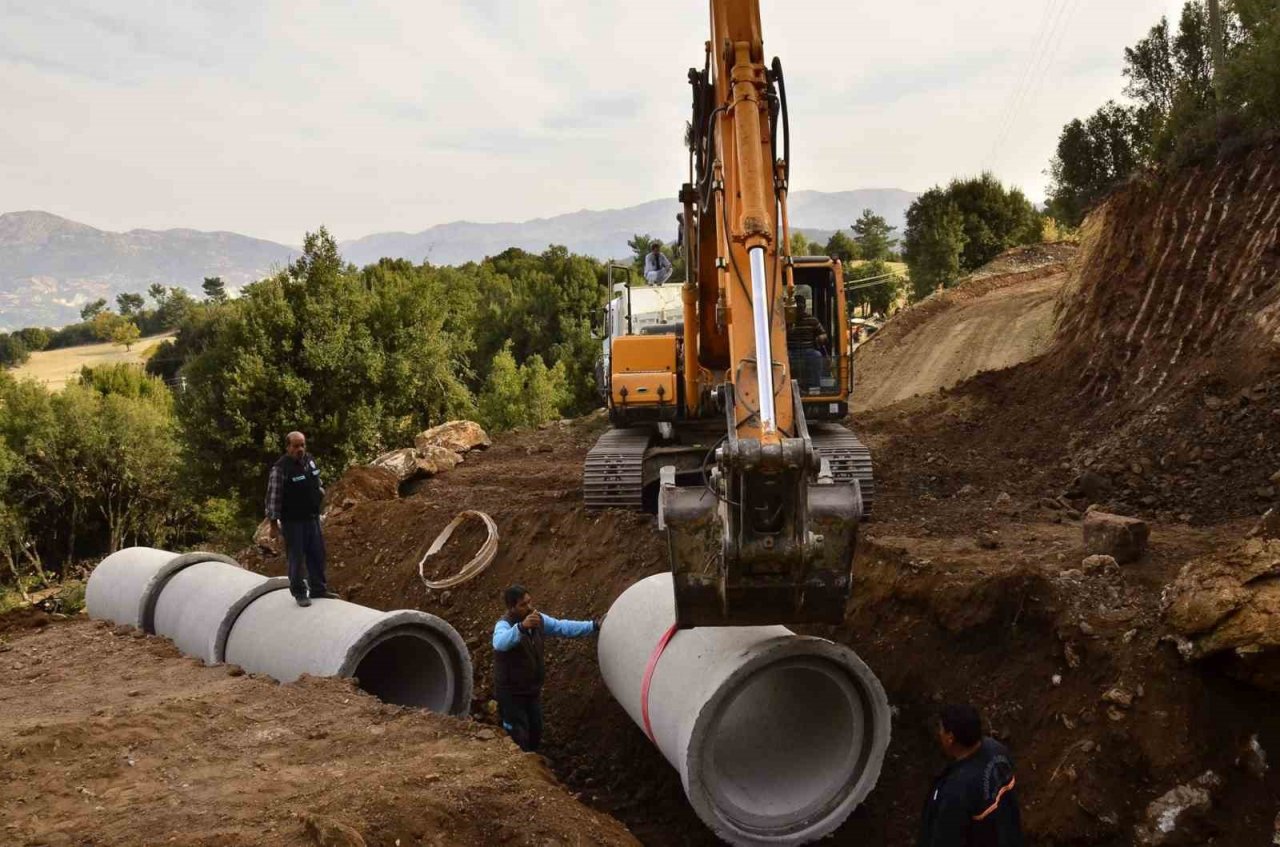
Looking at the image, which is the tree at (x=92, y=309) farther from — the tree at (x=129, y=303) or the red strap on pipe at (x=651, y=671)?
the red strap on pipe at (x=651, y=671)

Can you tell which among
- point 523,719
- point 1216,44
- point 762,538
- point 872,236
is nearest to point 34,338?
point 872,236

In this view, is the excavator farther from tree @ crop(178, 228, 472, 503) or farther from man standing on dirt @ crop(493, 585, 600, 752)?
tree @ crop(178, 228, 472, 503)

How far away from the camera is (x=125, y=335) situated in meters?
101

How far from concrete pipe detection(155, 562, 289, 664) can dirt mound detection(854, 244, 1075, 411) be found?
17481 mm

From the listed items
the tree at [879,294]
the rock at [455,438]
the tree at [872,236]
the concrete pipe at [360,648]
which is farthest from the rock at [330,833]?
the tree at [872,236]

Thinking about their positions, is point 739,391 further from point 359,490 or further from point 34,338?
point 34,338

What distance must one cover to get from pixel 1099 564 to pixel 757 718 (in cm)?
264

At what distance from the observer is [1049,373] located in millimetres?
17594

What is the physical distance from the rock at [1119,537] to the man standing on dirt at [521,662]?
3.83m

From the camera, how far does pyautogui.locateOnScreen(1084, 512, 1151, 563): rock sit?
7.30m

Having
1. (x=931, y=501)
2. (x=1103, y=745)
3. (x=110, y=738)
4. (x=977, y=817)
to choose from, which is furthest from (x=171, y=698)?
(x=931, y=501)

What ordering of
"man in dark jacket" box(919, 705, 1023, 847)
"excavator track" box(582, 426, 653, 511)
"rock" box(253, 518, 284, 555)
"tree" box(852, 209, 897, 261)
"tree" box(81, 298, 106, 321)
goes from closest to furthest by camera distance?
"man in dark jacket" box(919, 705, 1023, 847)
"excavator track" box(582, 426, 653, 511)
"rock" box(253, 518, 284, 555)
"tree" box(852, 209, 897, 261)
"tree" box(81, 298, 106, 321)

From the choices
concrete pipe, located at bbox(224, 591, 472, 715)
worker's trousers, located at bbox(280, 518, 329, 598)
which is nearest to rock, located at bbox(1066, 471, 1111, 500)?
concrete pipe, located at bbox(224, 591, 472, 715)

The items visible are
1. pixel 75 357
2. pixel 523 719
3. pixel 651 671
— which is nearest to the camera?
pixel 651 671
